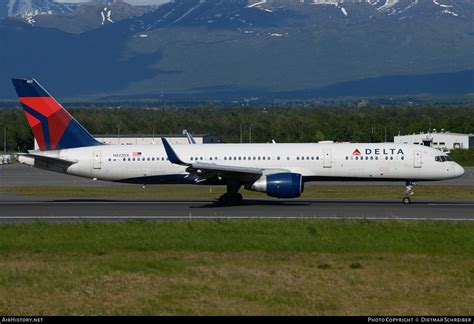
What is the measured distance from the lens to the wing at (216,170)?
150 ft

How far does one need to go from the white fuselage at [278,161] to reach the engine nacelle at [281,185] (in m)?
2.33

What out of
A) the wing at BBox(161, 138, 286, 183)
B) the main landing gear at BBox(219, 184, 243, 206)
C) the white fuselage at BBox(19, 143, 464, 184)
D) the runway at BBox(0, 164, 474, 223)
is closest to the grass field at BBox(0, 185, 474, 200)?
the runway at BBox(0, 164, 474, 223)

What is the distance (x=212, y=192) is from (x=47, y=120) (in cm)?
1309

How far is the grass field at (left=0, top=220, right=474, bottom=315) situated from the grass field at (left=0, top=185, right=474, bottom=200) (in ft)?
67.1

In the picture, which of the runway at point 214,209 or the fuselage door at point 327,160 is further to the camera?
the fuselage door at point 327,160

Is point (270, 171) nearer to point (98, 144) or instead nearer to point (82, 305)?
point (98, 144)

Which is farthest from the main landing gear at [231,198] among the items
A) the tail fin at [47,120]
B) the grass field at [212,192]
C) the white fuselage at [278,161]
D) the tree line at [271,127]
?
the tree line at [271,127]

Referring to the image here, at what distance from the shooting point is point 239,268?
25891 millimetres

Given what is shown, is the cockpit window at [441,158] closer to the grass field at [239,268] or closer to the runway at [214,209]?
the runway at [214,209]

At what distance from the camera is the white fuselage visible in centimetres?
4753

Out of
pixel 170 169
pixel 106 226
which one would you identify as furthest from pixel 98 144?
pixel 106 226

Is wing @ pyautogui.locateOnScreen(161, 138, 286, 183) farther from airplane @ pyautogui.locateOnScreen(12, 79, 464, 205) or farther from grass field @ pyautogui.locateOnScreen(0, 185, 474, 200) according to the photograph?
grass field @ pyautogui.locateOnScreen(0, 185, 474, 200)

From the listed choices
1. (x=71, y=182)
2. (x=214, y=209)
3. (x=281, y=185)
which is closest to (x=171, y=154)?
(x=214, y=209)

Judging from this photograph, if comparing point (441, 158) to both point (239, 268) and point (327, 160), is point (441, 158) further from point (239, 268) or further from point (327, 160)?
point (239, 268)
